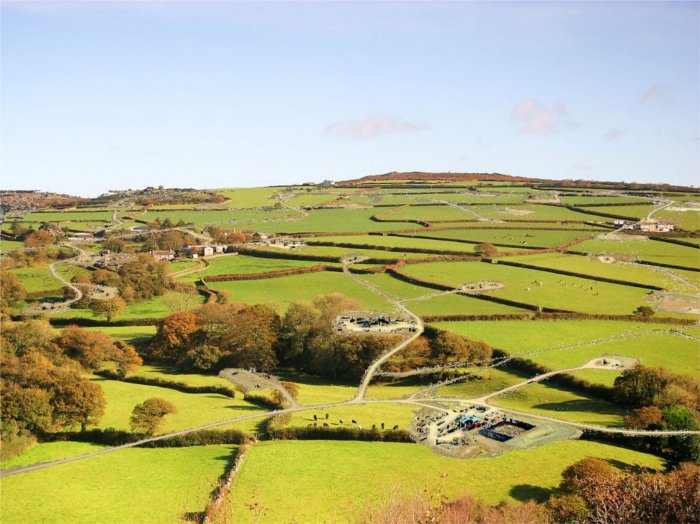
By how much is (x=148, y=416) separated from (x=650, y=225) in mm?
116314

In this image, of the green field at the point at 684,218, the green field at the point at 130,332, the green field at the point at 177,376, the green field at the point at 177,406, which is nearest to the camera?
the green field at the point at 177,406

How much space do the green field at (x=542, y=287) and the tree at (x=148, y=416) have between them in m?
47.4

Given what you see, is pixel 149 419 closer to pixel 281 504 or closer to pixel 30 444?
pixel 30 444

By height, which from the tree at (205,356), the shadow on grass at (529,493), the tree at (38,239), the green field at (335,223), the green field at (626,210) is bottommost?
the shadow on grass at (529,493)

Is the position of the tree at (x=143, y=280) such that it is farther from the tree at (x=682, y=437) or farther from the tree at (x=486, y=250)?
the tree at (x=682, y=437)

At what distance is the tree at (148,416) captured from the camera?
161 ft

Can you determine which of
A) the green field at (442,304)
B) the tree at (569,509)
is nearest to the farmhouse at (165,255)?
the green field at (442,304)

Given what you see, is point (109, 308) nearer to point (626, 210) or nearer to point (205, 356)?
point (205, 356)

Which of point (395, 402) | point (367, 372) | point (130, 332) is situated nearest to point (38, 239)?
point (130, 332)

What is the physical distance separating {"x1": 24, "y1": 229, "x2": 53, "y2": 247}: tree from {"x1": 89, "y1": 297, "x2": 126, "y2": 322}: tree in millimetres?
52758

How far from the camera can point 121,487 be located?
42.1 metres

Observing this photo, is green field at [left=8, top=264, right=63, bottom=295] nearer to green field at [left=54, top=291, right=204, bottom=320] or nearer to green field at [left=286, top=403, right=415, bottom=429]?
green field at [left=54, top=291, right=204, bottom=320]

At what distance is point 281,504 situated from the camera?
39156mm

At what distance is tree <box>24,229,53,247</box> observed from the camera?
12507 cm
